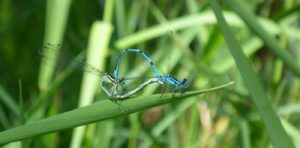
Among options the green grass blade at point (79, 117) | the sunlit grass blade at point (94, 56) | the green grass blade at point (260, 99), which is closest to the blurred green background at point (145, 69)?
the sunlit grass blade at point (94, 56)

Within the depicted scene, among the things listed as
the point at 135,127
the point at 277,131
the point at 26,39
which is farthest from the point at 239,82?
the point at 277,131

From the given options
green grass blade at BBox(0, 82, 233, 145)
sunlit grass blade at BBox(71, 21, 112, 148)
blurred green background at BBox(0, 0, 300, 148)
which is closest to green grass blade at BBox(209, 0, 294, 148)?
green grass blade at BBox(0, 82, 233, 145)

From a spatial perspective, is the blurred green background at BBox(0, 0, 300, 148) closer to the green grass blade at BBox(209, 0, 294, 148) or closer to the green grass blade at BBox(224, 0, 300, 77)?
the green grass blade at BBox(224, 0, 300, 77)

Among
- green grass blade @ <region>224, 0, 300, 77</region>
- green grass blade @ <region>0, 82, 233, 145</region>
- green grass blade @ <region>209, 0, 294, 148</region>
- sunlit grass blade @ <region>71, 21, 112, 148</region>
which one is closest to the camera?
green grass blade @ <region>0, 82, 233, 145</region>

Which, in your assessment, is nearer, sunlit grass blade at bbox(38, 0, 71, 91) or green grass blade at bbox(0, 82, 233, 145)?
green grass blade at bbox(0, 82, 233, 145)

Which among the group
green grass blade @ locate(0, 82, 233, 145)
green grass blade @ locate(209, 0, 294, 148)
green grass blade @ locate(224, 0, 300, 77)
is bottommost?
green grass blade @ locate(0, 82, 233, 145)

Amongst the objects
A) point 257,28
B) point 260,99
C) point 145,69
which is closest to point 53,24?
point 145,69

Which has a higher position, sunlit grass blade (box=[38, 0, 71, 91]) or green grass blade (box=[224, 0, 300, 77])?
sunlit grass blade (box=[38, 0, 71, 91])
